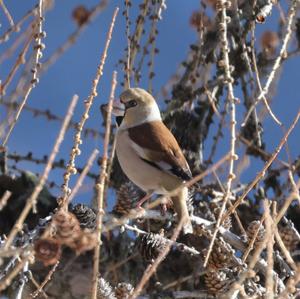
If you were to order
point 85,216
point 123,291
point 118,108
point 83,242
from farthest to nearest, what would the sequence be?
point 118,108 < point 85,216 < point 123,291 < point 83,242

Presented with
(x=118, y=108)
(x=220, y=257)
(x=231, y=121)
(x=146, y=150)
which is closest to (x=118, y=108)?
(x=118, y=108)

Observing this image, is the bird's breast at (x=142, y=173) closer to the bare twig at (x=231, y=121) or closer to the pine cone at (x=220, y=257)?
the pine cone at (x=220, y=257)

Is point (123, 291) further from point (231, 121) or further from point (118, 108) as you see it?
point (118, 108)

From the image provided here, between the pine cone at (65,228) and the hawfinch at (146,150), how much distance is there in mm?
1421

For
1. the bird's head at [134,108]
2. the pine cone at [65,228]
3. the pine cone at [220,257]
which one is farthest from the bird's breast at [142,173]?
the pine cone at [65,228]

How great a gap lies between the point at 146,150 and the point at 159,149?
0.23 ft

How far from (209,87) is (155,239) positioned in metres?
1.93

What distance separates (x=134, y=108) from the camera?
3.68 metres

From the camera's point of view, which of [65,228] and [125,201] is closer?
[65,228]

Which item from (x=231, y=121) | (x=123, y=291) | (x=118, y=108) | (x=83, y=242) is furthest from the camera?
(x=118, y=108)

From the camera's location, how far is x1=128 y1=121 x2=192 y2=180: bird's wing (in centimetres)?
327

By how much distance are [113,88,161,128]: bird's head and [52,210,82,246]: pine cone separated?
1.92 meters

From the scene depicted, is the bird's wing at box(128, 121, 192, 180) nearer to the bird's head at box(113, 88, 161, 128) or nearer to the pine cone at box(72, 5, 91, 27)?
the bird's head at box(113, 88, 161, 128)

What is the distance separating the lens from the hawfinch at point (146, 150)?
3316 mm
